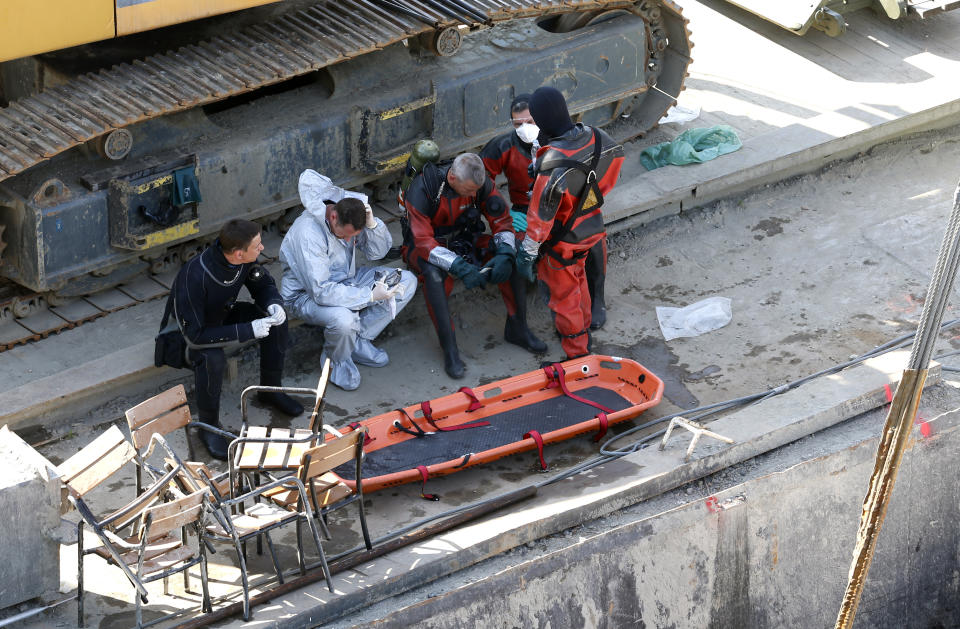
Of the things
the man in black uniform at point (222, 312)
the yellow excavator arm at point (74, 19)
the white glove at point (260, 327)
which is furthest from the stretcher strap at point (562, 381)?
the yellow excavator arm at point (74, 19)

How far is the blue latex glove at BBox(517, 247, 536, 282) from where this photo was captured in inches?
354

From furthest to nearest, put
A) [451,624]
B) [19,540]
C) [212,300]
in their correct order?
1. [212,300]
2. [451,624]
3. [19,540]

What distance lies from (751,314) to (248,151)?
3569 millimetres

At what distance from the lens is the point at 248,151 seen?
31.5 ft

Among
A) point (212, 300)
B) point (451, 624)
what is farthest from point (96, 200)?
point (451, 624)

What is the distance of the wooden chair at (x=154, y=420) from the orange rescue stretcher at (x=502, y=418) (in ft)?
3.31

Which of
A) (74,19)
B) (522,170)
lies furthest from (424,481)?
(74,19)

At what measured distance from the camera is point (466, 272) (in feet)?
29.4

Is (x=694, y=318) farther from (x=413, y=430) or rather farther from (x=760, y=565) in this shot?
(x=413, y=430)

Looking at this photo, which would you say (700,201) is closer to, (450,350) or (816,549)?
(450,350)

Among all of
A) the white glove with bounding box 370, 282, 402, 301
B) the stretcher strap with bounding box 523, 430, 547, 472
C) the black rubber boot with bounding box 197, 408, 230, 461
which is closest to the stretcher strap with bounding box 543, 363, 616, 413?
the stretcher strap with bounding box 523, 430, 547, 472

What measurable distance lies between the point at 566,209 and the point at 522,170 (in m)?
0.76

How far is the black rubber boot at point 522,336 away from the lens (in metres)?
9.42

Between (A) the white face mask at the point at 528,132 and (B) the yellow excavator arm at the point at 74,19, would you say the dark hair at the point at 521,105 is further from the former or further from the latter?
(B) the yellow excavator arm at the point at 74,19
